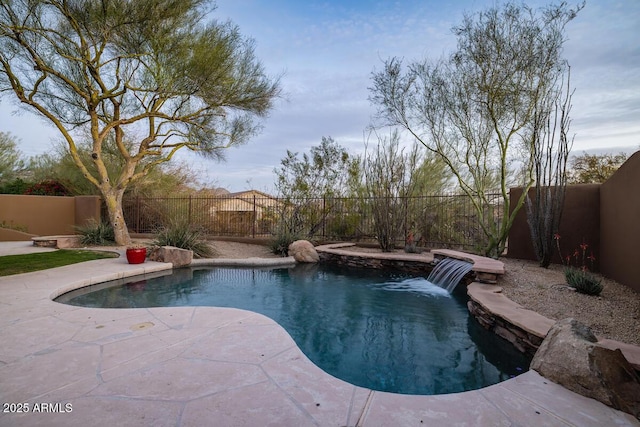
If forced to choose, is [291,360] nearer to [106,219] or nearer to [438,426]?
[438,426]

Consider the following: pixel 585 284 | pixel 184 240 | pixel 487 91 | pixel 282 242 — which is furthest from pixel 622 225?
pixel 184 240

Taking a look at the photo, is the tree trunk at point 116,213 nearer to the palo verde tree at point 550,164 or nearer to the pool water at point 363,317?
the pool water at point 363,317

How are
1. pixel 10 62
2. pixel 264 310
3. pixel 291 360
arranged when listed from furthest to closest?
1. pixel 10 62
2. pixel 264 310
3. pixel 291 360

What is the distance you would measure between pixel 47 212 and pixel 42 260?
6.69 metres

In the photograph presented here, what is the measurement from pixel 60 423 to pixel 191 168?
42.5 feet

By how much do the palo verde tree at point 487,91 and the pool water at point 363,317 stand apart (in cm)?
355

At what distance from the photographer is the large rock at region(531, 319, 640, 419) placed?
1844 millimetres

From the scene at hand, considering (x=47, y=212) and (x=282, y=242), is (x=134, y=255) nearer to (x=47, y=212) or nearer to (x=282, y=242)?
(x=282, y=242)

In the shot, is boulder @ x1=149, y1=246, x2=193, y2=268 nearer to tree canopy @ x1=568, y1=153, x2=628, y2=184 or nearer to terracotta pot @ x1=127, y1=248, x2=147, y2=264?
terracotta pot @ x1=127, y1=248, x2=147, y2=264

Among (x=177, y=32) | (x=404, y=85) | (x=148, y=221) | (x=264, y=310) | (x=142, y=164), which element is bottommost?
(x=264, y=310)

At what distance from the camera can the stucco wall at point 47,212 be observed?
433 inches

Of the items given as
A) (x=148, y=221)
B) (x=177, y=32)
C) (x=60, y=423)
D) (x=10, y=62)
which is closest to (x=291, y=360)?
(x=60, y=423)

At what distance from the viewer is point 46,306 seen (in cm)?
360

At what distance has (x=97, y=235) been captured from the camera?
9.29m
